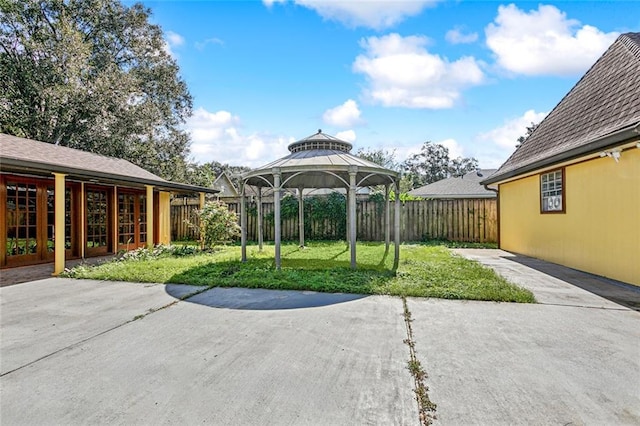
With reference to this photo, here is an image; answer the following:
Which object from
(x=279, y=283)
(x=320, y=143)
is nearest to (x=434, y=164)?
(x=320, y=143)

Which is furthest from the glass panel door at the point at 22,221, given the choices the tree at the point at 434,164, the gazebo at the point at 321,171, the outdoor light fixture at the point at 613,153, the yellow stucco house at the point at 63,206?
the tree at the point at 434,164

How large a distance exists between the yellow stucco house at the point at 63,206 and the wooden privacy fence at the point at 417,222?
94.9 inches

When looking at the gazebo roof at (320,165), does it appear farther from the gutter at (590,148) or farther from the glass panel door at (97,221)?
the glass panel door at (97,221)

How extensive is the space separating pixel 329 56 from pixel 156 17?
14030mm

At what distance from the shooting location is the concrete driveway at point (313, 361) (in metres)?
2.05

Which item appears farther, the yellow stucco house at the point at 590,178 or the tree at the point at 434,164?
the tree at the point at 434,164

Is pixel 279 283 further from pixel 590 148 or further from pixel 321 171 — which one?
pixel 590 148

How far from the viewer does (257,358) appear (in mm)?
2797

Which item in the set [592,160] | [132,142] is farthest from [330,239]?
[132,142]

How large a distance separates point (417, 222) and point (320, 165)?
713cm

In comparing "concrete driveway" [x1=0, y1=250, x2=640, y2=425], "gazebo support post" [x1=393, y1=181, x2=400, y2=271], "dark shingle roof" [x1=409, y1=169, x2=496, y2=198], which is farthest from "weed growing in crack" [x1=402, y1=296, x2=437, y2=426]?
"dark shingle roof" [x1=409, y1=169, x2=496, y2=198]

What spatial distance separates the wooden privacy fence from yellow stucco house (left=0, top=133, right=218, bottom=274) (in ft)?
7.91

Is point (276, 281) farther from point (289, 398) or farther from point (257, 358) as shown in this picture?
point (289, 398)

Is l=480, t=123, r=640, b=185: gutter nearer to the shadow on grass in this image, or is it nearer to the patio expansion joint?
the shadow on grass
